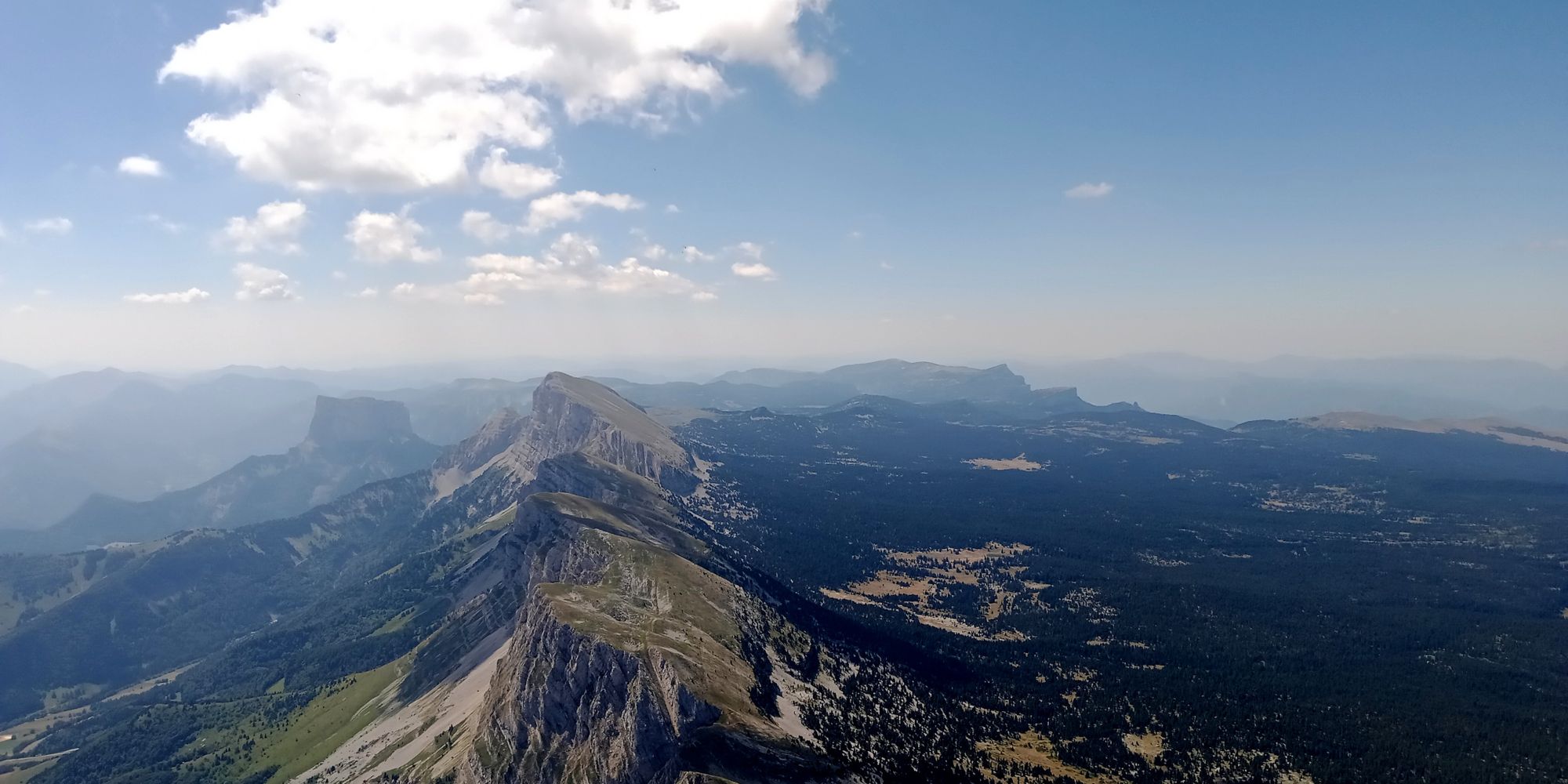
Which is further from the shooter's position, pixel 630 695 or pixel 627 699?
pixel 627 699

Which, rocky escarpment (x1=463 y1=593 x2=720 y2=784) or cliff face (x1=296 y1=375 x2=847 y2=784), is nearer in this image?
cliff face (x1=296 y1=375 x2=847 y2=784)

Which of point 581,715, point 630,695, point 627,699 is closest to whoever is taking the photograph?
point 630,695

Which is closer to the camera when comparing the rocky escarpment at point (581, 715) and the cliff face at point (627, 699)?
the cliff face at point (627, 699)

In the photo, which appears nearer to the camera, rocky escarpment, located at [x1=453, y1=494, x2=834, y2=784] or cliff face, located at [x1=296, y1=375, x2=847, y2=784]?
cliff face, located at [x1=296, y1=375, x2=847, y2=784]

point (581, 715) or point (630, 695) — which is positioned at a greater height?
point (630, 695)

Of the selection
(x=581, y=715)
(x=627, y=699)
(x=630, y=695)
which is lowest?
(x=581, y=715)

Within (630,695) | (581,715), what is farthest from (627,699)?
(581,715)

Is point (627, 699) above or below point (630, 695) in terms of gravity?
below

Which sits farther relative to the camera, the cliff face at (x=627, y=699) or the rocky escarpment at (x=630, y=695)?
the rocky escarpment at (x=630, y=695)

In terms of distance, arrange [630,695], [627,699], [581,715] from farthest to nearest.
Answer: [581,715], [627,699], [630,695]

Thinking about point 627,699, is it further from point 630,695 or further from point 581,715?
point 581,715

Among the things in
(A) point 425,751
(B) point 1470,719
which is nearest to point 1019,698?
(B) point 1470,719
